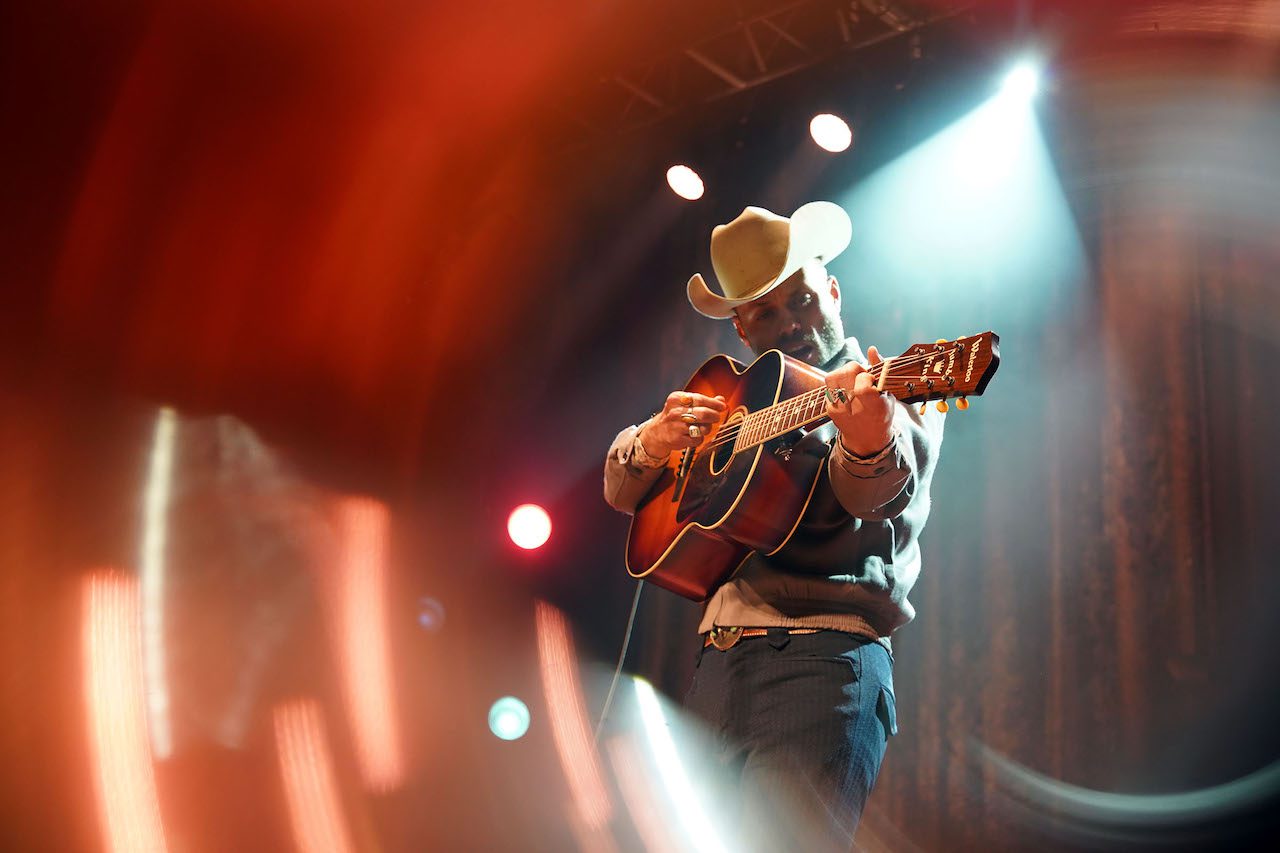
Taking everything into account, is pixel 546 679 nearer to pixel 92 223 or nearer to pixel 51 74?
pixel 92 223

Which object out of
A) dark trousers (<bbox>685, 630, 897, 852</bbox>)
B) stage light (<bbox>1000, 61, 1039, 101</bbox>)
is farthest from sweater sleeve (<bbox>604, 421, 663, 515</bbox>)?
stage light (<bbox>1000, 61, 1039, 101</bbox>)

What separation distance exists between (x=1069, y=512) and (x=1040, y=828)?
0.99 metres

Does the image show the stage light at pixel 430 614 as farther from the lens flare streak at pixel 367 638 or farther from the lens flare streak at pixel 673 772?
the lens flare streak at pixel 673 772

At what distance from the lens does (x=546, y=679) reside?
434 centimetres

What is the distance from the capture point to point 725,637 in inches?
89.1

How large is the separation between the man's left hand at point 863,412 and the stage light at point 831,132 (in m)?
2.37

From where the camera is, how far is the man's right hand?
2.46m

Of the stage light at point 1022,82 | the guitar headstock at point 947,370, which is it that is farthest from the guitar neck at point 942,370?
the stage light at point 1022,82

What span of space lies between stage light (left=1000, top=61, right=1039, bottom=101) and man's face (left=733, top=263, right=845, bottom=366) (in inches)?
61.9

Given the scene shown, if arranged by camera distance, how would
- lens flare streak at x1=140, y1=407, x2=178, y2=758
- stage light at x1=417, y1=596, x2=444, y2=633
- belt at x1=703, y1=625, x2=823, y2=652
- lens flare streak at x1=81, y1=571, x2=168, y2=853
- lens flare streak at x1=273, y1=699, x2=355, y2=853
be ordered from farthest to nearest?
stage light at x1=417, y1=596, x2=444, y2=633, lens flare streak at x1=273, y1=699, x2=355, y2=853, lens flare streak at x1=140, y1=407, x2=178, y2=758, lens flare streak at x1=81, y1=571, x2=168, y2=853, belt at x1=703, y1=625, x2=823, y2=652

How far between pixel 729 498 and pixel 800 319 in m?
0.59

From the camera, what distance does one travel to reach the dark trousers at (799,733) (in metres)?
1.99

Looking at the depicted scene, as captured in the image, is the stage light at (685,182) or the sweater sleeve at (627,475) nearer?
the sweater sleeve at (627,475)

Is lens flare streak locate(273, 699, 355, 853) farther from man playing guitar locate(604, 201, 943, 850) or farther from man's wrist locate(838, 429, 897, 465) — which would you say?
man's wrist locate(838, 429, 897, 465)
